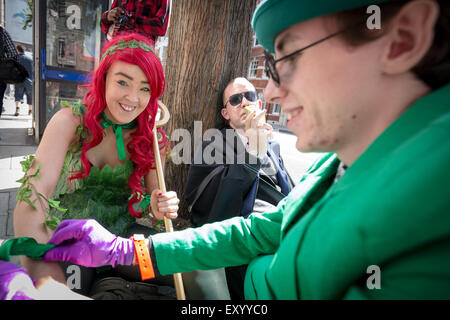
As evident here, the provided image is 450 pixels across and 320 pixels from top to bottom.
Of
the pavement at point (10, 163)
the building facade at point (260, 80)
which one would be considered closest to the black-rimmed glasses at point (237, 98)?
the pavement at point (10, 163)

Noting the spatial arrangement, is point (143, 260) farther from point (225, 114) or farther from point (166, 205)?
point (225, 114)

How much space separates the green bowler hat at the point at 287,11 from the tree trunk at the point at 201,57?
164 centimetres

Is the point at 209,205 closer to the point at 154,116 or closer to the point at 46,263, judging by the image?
the point at 154,116

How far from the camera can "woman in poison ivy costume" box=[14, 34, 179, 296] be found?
1.51 m

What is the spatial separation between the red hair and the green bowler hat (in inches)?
40.0

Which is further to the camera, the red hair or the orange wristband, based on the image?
the red hair

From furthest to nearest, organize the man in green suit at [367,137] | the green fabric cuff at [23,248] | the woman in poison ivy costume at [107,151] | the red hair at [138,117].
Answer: the red hair at [138,117] < the woman in poison ivy costume at [107,151] < the green fabric cuff at [23,248] < the man in green suit at [367,137]

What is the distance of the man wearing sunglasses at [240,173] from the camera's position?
2.07 meters

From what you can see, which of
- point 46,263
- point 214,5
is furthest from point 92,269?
point 214,5

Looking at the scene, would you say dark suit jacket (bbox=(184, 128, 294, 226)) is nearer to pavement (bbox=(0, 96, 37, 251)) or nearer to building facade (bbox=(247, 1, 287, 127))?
pavement (bbox=(0, 96, 37, 251))

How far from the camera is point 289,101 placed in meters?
0.85

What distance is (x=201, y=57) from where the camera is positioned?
2436 millimetres

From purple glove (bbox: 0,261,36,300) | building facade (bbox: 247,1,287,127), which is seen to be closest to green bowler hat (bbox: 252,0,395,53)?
purple glove (bbox: 0,261,36,300)

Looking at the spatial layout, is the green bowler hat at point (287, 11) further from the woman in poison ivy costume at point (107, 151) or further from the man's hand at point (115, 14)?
the man's hand at point (115, 14)
